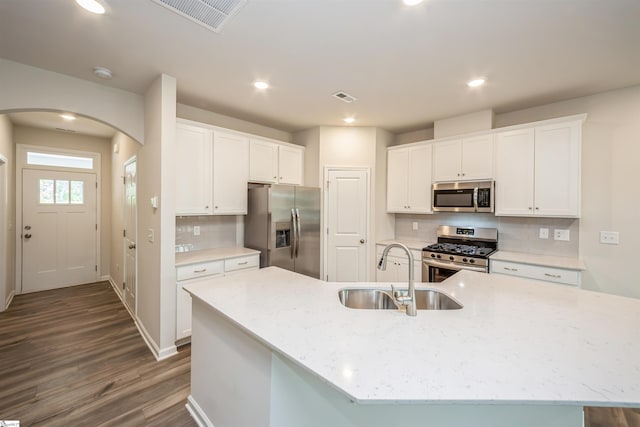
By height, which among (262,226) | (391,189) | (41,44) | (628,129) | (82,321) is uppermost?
(41,44)

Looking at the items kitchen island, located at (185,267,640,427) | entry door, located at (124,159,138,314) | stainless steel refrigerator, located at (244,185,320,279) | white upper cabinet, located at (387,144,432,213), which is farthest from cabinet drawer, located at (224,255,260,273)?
white upper cabinet, located at (387,144,432,213)

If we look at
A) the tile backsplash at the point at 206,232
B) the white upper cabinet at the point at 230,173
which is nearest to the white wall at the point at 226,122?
the white upper cabinet at the point at 230,173

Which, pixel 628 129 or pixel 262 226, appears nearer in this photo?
pixel 628 129

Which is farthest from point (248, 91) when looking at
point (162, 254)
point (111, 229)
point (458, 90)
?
point (111, 229)

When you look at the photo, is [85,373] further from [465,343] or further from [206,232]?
[465,343]

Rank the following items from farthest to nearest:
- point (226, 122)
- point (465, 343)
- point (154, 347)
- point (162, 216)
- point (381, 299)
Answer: point (226, 122) < point (154, 347) < point (162, 216) < point (381, 299) < point (465, 343)

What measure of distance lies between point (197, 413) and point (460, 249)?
3.18 m

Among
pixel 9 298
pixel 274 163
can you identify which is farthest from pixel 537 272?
pixel 9 298

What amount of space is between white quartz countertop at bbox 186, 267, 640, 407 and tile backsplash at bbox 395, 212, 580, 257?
1.73 m

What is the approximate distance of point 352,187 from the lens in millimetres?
4027

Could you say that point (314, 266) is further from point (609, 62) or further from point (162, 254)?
point (609, 62)

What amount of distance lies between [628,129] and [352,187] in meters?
2.99

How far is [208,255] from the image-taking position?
3.05 meters

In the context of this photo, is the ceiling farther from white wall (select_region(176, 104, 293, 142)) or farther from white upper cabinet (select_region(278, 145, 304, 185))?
white upper cabinet (select_region(278, 145, 304, 185))
